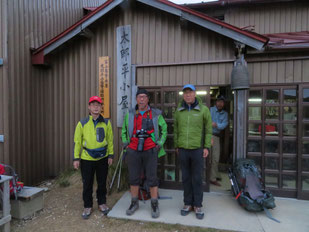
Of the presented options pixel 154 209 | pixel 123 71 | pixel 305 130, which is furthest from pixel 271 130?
pixel 123 71

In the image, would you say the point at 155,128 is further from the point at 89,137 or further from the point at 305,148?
the point at 305,148

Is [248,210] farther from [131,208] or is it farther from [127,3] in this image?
[127,3]

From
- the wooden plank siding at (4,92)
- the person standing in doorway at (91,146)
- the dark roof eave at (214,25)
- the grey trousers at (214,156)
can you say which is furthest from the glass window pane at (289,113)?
the wooden plank siding at (4,92)

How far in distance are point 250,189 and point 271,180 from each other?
1025 millimetres

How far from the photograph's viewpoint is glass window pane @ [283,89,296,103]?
3910mm

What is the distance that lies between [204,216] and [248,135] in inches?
76.1

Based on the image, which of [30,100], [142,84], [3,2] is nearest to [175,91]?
[142,84]

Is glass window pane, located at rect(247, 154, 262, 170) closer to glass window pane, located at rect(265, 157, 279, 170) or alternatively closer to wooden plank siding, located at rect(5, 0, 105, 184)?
glass window pane, located at rect(265, 157, 279, 170)

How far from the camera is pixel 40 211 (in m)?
3.65

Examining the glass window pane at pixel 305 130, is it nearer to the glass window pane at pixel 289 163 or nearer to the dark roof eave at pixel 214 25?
the glass window pane at pixel 289 163

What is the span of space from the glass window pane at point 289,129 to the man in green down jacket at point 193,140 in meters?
1.92

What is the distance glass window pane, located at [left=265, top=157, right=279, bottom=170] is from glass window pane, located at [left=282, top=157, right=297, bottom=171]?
5.0 inches

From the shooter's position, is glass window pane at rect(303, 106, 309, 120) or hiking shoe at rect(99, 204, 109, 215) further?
glass window pane at rect(303, 106, 309, 120)

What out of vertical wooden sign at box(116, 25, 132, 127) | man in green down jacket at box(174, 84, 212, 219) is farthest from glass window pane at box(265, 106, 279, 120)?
vertical wooden sign at box(116, 25, 132, 127)
